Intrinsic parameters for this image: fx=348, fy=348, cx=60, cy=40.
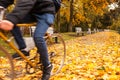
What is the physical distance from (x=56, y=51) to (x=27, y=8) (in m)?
2.18

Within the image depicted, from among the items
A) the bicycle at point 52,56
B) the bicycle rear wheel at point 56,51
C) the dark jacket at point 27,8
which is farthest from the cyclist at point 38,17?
the bicycle rear wheel at point 56,51

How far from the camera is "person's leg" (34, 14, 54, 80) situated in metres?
5.22

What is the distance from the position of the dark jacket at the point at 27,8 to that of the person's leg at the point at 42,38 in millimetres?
98

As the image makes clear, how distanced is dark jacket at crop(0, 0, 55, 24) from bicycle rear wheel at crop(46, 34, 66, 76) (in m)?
1.09

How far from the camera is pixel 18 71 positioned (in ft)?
19.2

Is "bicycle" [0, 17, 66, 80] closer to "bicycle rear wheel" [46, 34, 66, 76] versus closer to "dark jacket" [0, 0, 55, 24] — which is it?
"bicycle rear wheel" [46, 34, 66, 76]

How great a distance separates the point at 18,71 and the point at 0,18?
134 cm

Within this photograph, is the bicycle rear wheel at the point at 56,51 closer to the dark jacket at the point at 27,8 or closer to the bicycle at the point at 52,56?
the bicycle at the point at 52,56

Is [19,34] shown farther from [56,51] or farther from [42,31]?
[56,51]

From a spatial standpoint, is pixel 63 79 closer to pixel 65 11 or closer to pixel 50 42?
pixel 50 42

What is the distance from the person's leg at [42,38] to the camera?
5223 mm

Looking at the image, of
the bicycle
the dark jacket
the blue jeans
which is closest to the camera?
the dark jacket

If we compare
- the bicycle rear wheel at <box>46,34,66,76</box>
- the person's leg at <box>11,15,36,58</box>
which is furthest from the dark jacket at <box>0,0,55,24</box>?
the bicycle rear wheel at <box>46,34,66,76</box>

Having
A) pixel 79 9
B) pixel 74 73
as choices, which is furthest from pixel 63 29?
pixel 74 73
